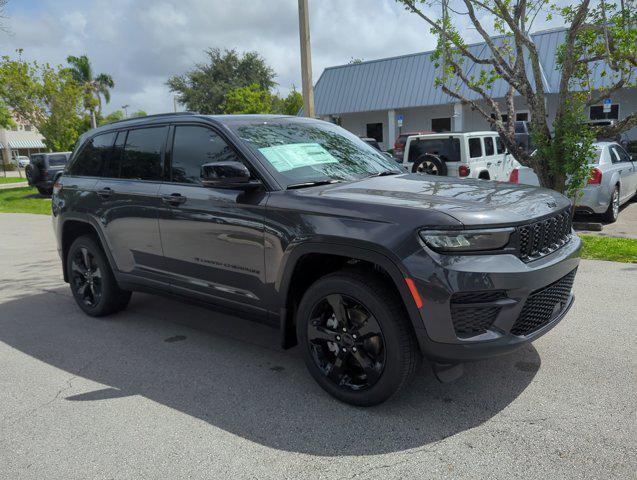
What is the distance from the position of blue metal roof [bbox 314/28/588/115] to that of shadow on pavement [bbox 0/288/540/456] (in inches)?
884

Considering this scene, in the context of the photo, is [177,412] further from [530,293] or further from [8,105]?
[8,105]

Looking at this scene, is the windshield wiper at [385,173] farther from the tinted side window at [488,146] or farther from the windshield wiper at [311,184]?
the tinted side window at [488,146]

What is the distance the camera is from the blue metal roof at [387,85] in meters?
25.2

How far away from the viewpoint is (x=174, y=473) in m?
2.74

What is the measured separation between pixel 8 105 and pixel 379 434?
111ft

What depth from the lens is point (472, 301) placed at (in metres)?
A: 2.87

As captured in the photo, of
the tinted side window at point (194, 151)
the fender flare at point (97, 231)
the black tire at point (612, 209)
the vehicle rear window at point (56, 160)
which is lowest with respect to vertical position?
the black tire at point (612, 209)

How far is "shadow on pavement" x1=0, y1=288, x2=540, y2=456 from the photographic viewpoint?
10.1 ft

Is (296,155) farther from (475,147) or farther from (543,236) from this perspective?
(475,147)

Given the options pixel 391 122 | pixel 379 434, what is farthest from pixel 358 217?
pixel 391 122

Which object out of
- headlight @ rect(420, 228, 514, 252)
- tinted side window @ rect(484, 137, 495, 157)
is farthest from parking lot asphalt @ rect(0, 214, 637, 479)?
tinted side window @ rect(484, 137, 495, 157)

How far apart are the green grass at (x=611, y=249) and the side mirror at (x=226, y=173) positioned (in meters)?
5.56

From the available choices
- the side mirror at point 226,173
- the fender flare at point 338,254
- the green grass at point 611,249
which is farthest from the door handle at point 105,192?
the green grass at point 611,249

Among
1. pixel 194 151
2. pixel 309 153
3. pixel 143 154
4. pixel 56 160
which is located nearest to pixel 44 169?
pixel 56 160
